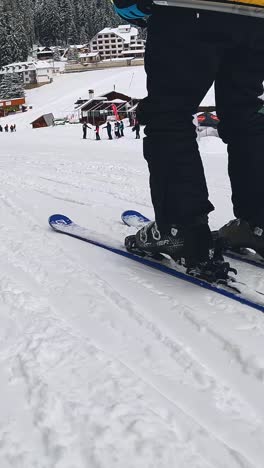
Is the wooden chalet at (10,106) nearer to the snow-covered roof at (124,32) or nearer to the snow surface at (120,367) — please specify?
the snow-covered roof at (124,32)

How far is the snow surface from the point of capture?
3.18ft

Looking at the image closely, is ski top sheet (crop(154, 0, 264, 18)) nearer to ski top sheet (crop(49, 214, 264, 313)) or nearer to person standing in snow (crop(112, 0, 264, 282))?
person standing in snow (crop(112, 0, 264, 282))

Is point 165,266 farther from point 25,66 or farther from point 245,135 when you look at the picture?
point 25,66

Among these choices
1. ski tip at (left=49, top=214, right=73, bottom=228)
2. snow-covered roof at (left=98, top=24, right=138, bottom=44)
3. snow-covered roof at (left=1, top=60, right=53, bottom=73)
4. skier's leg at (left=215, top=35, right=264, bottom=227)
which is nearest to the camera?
skier's leg at (left=215, top=35, right=264, bottom=227)

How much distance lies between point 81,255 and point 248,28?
1237mm

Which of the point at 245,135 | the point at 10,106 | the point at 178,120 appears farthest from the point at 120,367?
the point at 10,106

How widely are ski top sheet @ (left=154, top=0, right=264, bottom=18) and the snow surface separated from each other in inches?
40.7

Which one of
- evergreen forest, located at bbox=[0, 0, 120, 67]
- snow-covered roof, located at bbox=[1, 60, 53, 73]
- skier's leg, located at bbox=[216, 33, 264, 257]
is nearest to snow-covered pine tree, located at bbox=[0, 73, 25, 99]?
snow-covered roof, located at bbox=[1, 60, 53, 73]

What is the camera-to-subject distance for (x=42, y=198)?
166 inches

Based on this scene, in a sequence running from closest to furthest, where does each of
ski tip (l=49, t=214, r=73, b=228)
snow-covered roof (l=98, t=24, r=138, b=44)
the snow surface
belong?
the snow surface
ski tip (l=49, t=214, r=73, b=228)
snow-covered roof (l=98, t=24, r=138, b=44)

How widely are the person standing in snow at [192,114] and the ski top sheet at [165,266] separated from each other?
0.05 metres

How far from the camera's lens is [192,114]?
80.0 inches

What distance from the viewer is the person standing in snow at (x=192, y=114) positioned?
1869 mm

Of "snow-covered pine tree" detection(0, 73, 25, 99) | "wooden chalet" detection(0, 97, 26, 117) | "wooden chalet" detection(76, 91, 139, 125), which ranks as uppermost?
"wooden chalet" detection(76, 91, 139, 125)
